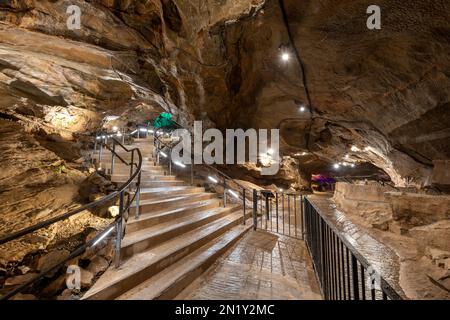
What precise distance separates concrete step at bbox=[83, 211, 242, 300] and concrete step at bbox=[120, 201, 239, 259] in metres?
0.10

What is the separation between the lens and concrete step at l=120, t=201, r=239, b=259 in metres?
3.34

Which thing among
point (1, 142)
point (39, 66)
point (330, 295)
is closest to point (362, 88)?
point (330, 295)

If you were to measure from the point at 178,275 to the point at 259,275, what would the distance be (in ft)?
4.82

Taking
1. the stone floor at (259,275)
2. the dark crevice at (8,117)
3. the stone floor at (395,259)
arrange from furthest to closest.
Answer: the dark crevice at (8,117) < the stone floor at (395,259) < the stone floor at (259,275)

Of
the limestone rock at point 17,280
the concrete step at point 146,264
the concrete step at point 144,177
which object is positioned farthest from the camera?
the concrete step at point 144,177

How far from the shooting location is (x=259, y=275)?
352 cm

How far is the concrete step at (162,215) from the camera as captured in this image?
4.01 m

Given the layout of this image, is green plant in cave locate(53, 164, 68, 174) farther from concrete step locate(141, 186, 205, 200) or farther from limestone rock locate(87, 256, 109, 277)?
limestone rock locate(87, 256, 109, 277)

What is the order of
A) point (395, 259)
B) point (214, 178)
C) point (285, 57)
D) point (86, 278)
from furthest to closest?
point (214, 178)
point (285, 57)
point (395, 259)
point (86, 278)

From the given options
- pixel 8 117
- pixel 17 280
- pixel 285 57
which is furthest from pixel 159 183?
pixel 8 117

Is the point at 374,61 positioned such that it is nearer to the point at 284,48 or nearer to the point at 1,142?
the point at 284,48

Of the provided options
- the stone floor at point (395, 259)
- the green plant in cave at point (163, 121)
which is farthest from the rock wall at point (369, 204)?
the green plant in cave at point (163, 121)

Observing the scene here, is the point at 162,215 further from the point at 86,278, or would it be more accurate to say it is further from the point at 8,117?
the point at 8,117

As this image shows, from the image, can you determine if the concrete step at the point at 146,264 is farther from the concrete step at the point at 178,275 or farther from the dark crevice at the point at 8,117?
the dark crevice at the point at 8,117
